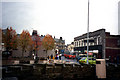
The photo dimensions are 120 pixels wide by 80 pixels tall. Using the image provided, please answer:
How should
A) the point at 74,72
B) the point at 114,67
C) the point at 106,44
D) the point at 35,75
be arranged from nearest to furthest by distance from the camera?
the point at 35,75
the point at 74,72
the point at 114,67
the point at 106,44

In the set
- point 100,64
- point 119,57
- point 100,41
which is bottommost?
point 119,57

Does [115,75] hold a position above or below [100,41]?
below

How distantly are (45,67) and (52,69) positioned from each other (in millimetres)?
592

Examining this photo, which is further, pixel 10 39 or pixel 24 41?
pixel 24 41

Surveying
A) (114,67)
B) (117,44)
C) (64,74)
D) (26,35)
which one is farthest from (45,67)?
(117,44)

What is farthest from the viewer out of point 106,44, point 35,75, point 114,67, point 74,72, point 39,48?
point 39,48

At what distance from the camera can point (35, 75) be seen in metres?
8.88

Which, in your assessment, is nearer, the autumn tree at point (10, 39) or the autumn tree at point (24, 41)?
the autumn tree at point (10, 39)

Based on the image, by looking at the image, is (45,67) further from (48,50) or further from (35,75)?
(48,50)

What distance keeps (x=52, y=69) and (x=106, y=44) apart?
2811 cm

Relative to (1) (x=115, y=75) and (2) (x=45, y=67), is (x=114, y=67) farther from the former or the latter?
(2) (x=45, y=67)

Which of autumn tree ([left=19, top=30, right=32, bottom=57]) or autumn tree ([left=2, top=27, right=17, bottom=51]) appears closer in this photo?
autumn tree ([left=2, top=27, right=17, bottom=51])

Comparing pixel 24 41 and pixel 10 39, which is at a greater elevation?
pixel 10 39

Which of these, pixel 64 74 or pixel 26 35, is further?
pixel 26 35
